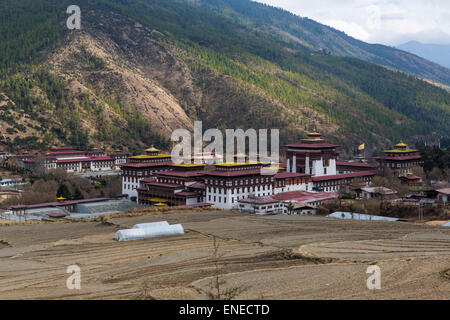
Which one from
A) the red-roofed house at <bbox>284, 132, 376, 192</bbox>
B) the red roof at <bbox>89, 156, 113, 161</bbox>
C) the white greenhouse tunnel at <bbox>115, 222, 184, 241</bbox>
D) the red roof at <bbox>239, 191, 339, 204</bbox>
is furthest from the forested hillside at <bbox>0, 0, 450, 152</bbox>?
the white greenhouse tunnel at <bbox>115, 222, 184, 241</bbox>

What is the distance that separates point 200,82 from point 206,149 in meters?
48.2

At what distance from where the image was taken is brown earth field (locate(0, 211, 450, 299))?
3256 cm

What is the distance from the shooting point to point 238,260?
41.4 meters

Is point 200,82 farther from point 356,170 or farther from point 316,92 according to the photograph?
point 356,170

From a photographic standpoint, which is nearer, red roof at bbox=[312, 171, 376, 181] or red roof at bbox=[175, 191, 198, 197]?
red roof at bbox=[175, 191, 198, 197]

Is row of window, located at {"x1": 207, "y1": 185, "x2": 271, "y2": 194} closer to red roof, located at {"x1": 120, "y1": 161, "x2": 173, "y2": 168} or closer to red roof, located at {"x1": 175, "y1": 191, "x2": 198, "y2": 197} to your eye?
red roof, located at {"x1": 175, "y1": 191, "x2": 198, "y2": 197}

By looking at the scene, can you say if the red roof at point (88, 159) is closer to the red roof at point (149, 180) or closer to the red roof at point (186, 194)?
the red roof at point (149, 180)

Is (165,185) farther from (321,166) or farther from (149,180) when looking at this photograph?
(321,166)

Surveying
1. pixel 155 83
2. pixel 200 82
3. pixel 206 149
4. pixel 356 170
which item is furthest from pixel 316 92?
pixel 356 170

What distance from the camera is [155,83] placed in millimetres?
183750

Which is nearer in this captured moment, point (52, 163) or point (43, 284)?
point (43, 284)

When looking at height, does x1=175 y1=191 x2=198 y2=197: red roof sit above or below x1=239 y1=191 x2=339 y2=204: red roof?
above

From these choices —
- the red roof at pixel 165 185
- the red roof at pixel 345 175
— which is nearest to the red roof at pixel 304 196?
the red roof at pixel 345 175
